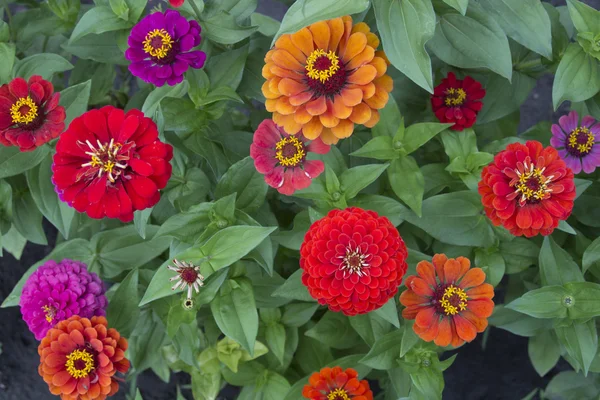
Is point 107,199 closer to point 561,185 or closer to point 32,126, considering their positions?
point 32,126

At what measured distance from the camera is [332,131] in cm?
116

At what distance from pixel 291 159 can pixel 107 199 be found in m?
0.38

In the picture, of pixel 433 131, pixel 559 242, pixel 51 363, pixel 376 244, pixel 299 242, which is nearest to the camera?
pixel 376 244

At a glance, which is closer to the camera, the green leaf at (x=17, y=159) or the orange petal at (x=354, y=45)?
the orange petal at (x=354, y=45)

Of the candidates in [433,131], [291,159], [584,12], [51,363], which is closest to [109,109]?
[291,159]

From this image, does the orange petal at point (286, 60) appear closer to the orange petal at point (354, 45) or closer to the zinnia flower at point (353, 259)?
the orange petal at point (354, 45)

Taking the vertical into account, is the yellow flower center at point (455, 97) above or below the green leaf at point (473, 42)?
below

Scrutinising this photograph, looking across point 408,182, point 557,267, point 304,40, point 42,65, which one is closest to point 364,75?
point 304,40

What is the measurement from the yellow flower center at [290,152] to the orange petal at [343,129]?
0.13m

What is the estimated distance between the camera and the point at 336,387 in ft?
4.53

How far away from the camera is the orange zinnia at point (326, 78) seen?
3.65ft

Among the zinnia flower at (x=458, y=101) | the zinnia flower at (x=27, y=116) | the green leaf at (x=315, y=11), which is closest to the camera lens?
the green leaf at (x=315, y=11)

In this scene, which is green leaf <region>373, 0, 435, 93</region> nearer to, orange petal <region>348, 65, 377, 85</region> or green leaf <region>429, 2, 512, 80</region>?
orange petal <region>348, 65, 377, 85</region>

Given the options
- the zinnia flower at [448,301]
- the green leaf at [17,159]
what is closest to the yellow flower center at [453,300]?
the zinnia flower at [448,301]
